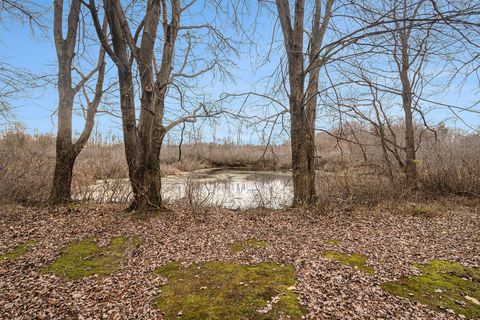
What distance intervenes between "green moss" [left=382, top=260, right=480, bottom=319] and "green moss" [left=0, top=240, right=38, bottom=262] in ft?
14.9

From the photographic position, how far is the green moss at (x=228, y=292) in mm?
2521

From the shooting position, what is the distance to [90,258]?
3852 millimetres

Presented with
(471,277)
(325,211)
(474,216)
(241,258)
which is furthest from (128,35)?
(474,216)

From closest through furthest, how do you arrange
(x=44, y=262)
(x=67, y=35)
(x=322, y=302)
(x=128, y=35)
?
(x=322, y=302) → (x=44, y=262) → (x=128, y=35) → (x=67, y=35)

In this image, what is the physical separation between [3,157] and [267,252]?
7.52 meters

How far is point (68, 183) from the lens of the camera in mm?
6875

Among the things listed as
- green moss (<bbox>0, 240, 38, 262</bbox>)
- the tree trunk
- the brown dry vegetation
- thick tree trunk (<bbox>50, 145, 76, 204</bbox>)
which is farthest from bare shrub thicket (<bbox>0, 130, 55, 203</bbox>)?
the tree trunk

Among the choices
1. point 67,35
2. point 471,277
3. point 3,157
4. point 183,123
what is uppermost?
point 67,35

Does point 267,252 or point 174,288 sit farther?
point 267,252

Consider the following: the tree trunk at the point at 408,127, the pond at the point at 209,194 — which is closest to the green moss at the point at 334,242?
the pond at the point at 209,194

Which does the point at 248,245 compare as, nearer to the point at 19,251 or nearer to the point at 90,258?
the point at 90,258

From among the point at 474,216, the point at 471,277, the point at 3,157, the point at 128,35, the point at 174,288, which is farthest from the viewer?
the point at 3,157

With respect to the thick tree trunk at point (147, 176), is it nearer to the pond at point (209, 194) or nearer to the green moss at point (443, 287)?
the pond at point (209, 194)

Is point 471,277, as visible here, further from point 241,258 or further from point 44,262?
point 44,262
